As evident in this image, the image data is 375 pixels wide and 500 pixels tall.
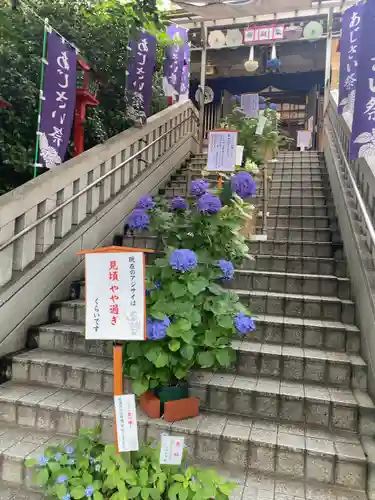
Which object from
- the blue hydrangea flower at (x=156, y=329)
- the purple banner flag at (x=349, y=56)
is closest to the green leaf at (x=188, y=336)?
the blue hydrangea flower at (x=156, y=329)

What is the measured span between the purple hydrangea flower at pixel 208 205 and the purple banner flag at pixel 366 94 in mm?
1557

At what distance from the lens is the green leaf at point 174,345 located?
2.62 meters

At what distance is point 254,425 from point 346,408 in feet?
2.23

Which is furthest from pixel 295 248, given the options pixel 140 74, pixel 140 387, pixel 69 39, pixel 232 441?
pixel 69 39

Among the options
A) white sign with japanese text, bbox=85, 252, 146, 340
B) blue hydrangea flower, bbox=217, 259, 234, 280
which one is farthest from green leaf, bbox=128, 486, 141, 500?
blue hydrangea flower, bbox=217, 259, 234, 280

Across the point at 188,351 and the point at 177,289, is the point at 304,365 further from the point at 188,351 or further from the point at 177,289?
the point at 177,289

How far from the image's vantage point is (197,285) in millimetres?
2705

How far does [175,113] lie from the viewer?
8062 mm

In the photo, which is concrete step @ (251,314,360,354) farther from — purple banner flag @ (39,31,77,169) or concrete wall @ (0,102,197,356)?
purple banner flag @ (39,31,77,169)

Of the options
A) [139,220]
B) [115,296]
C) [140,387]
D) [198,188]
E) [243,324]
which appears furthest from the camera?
[198,188]

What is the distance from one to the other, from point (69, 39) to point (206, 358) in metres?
4.46

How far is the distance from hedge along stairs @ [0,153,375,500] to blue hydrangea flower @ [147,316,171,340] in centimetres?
78

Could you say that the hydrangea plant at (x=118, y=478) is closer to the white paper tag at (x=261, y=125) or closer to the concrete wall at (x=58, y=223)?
the concrete wall at (x=58, y=223)

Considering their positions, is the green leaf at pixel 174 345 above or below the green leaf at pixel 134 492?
above
